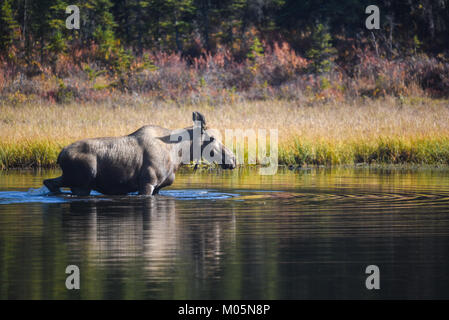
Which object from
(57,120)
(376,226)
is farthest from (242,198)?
(57,120)

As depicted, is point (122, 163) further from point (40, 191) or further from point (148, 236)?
point (148, 236)

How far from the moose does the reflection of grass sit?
25.9ft

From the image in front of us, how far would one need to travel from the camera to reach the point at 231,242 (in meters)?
9.91

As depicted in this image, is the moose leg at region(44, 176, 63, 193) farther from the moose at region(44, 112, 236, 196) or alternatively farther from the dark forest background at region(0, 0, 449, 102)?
the dark forest background at region(0, 0, 449, 102)

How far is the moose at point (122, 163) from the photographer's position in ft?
48.6

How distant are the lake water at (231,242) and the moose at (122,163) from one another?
28 centimetres

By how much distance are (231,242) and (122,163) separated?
5365 millimetres

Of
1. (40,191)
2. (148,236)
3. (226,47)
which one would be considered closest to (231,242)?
(148,236)

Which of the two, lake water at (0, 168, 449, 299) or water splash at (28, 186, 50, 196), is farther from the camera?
water splash at (28, 186, 50, 196)

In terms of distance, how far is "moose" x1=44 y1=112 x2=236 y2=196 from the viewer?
14.8m

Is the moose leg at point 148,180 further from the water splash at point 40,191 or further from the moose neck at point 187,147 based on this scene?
the water splash at point 40,191

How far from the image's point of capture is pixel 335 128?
84.9 feet

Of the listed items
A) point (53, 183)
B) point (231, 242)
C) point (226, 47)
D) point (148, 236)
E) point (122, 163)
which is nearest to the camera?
point (231, 242)

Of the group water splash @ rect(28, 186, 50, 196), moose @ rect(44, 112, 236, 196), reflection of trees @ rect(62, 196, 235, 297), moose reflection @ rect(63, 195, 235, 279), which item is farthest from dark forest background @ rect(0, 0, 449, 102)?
moose reflection @ rect(63, 195, 235, 279)
